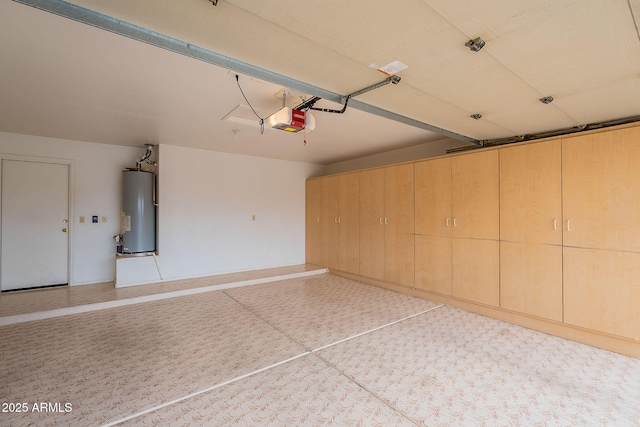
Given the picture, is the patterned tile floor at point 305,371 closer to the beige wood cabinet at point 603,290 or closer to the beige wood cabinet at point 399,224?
the beige wood cabinet at point 603,290

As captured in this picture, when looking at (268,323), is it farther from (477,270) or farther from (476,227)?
(476,227)

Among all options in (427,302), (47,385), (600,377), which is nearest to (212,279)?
(47,385)

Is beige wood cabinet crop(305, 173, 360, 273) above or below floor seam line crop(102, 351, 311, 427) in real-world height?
above

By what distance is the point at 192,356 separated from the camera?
8.31 feet

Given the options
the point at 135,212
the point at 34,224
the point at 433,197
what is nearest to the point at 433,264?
the point at 433,197

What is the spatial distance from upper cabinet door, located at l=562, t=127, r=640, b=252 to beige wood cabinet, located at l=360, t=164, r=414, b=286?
193cm

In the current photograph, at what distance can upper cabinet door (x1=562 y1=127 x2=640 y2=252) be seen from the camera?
2641 millimetres

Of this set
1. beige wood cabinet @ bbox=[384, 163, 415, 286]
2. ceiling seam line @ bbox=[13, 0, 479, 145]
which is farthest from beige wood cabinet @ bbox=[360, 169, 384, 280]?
ceiling seam line @ bbox=[13, 0, 479, 145]

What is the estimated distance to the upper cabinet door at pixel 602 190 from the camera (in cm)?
264

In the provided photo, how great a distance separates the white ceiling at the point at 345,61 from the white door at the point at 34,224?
51.4 inches

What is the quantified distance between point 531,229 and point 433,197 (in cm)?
129

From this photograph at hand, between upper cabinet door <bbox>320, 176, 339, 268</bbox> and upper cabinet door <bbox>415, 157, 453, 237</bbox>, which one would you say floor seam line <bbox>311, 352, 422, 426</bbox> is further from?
upper cabinet door <bbox>320, 176, 339, 268</bbox>

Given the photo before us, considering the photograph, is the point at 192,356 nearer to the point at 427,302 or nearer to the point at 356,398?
the point at 356,398

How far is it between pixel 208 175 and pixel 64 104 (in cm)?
255
